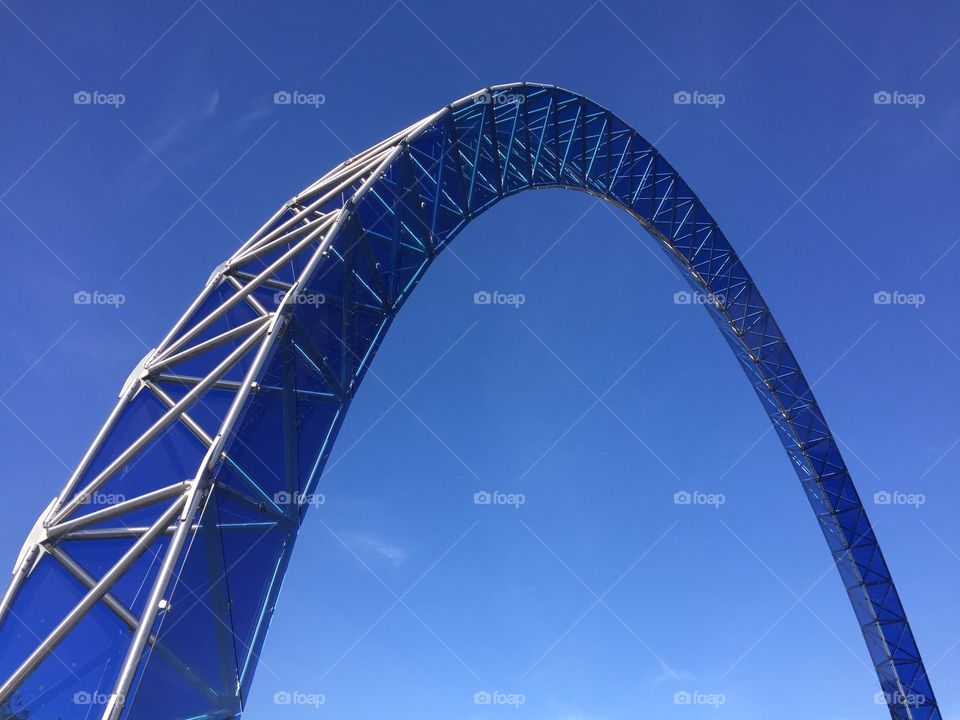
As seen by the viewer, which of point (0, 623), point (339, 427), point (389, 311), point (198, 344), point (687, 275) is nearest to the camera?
point (0, 623)

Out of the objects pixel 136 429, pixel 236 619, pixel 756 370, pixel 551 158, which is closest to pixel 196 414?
pixel 136 429

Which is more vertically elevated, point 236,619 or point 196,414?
point 196,414

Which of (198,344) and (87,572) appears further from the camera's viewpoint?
(198,344)

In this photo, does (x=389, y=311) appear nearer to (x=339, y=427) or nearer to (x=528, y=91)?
(x=339, y=427)

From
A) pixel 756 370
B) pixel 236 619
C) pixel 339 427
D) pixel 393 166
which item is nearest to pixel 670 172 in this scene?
pixel 756 370

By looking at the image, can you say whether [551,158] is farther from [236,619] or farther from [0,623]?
[0,623]

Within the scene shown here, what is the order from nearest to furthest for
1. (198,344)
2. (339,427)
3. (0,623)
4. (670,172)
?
(0,623) → (198,344) → (339,427) → (670,172)

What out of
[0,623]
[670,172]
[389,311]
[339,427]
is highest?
[670,172]
